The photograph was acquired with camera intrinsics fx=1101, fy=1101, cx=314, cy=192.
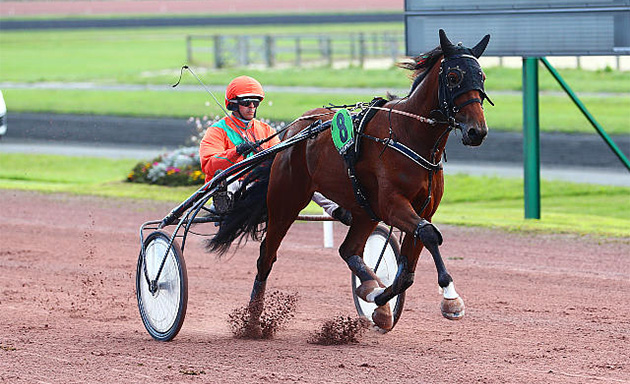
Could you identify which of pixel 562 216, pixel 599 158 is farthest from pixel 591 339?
pixel 599 158

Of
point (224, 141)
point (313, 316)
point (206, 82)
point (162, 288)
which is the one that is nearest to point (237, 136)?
point (224, 141)

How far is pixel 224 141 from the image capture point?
7215 millimetres

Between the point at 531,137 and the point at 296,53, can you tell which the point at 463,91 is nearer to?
the point at 531,137

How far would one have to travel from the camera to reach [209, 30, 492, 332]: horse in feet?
18.2

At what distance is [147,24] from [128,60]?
21.0m

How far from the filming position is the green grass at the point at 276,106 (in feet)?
66.5

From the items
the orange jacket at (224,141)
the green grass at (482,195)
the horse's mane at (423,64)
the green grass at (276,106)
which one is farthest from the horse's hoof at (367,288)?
the green grass at (276,106)

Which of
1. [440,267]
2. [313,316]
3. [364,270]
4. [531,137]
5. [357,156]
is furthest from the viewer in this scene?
[531,137]

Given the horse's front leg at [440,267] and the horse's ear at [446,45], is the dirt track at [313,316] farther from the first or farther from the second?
the horse's ear at [446,45]

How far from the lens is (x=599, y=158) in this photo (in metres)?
16.8

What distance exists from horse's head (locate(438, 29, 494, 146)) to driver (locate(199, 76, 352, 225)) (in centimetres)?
160

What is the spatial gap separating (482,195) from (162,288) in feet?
27.2

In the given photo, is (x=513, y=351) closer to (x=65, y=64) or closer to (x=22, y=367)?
(x=22, y=367)

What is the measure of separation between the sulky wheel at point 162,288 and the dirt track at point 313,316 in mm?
122
